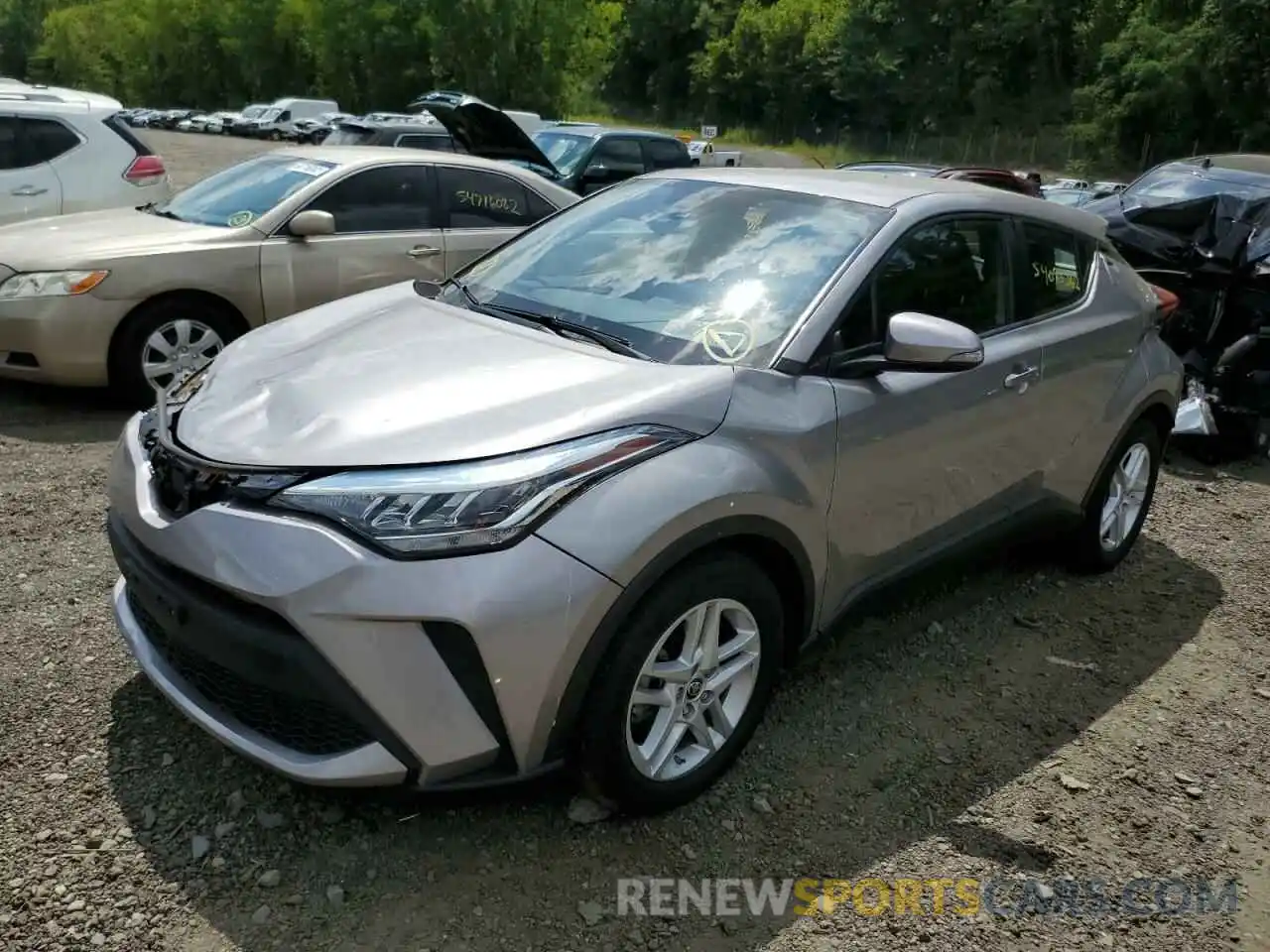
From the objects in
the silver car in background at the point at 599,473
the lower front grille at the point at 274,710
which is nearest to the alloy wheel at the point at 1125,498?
the silver car in background at the point at 599,473

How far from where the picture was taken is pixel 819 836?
9.47 feet

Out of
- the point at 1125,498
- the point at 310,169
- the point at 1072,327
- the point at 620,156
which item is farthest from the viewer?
the point at 620,156

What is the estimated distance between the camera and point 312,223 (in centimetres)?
602

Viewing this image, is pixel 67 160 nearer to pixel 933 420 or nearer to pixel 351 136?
pixel 933 420

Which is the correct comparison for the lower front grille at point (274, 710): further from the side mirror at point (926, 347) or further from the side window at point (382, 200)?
the side window at point (382, 200)

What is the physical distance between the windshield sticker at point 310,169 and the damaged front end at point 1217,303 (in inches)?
201

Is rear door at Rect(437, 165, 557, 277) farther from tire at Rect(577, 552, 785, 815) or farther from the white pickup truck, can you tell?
the white pickup truck

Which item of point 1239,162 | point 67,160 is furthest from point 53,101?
point 1239,162

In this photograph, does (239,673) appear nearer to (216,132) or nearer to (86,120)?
(86,120)

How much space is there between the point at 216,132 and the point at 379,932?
54.7 meters

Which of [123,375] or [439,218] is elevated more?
[439,218]

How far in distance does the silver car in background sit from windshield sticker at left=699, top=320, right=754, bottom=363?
1cm

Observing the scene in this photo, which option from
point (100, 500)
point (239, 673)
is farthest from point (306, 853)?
point (100, 500)

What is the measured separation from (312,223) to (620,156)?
8.61 metres
